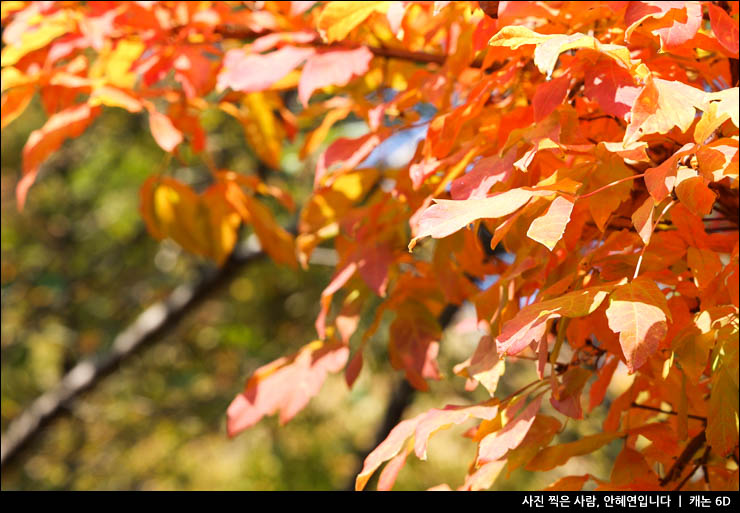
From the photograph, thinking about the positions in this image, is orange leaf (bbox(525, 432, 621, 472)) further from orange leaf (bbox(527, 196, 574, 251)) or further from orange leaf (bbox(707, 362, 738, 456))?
orange leaf (bbox(527, 196, 574, 251))

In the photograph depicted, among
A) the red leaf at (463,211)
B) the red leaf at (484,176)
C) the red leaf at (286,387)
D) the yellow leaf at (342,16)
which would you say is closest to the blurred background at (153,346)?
the red leaf at (286,387)

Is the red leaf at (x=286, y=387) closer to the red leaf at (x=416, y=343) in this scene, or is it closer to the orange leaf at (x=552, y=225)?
the red leaf at (x=416, y=343)

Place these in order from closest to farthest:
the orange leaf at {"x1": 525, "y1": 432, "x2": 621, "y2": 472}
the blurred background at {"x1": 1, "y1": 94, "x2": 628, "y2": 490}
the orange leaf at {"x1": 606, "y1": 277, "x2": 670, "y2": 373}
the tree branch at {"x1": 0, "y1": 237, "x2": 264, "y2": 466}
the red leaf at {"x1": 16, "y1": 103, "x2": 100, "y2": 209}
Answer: the orange leaf at {"x1": 606, "y1": 277, "x2": 670, "y2": 373}
the orange leaf at {"x1": 525, "y1": 432, "x2": 621, "y2": 472}
the red leaf at {"x1": 16, "y1": 103, "x2": 100, "y2": 209}
the tree branch at {"x1": 0, "y1": 237, "x2": 264, "y2": 466}
the blurred background at {"x1": 1, "y1": 94, "x2": 628, "y2": 490}

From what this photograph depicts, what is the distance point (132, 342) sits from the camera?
92.0 inches

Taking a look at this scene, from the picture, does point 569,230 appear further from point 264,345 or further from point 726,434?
point 264,345

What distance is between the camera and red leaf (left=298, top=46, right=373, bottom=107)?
100 cm

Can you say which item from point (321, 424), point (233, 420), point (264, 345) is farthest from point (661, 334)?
point (321, 424)

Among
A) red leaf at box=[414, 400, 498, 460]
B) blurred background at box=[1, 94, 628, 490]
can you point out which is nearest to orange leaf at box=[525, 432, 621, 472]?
red leaf at box=[414, 400, 498, 460]

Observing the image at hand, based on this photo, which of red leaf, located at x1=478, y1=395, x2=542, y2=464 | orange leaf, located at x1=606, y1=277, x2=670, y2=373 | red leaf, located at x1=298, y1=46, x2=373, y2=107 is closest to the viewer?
orange leaf, located at x1=606, y1=277, x2=670, y2=373

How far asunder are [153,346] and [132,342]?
22.2 inches

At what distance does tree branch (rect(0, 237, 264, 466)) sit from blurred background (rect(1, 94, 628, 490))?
1.24ft

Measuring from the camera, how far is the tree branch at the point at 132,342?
2.32 m

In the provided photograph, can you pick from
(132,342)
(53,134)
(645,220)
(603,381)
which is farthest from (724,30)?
(132,342)
